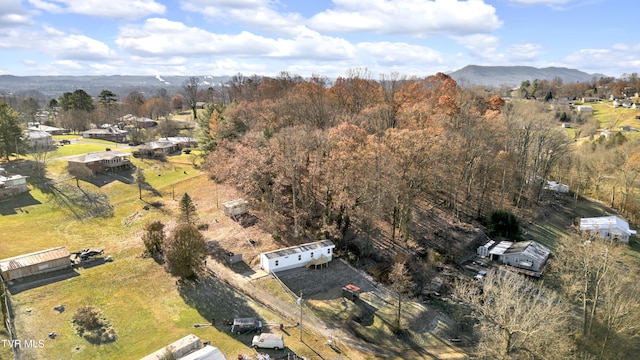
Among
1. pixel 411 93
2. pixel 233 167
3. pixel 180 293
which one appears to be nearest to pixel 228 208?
pixel 233 167

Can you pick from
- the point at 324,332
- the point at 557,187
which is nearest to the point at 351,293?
the point at 324,332

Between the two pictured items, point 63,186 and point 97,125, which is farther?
point 97,125

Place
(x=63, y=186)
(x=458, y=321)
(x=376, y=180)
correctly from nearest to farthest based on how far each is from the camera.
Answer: (x=458, y=321)
(x=376, y=180)
(x=63, y=186)

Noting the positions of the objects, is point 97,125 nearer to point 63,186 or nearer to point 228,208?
point 63,186

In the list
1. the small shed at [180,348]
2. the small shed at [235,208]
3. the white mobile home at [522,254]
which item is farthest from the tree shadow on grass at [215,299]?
the white mobile home at [522,254]

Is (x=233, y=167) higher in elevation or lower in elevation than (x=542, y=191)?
higher

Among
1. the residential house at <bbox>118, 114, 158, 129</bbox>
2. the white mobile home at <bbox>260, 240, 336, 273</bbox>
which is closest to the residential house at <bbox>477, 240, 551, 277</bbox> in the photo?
the white mobile home at <bbox>260, 240, 336, 273</bbox>
